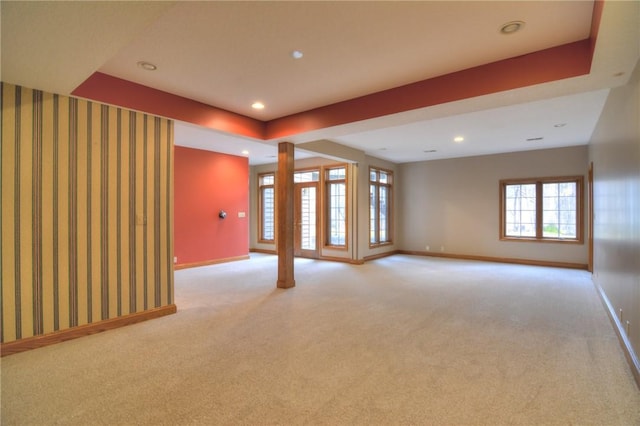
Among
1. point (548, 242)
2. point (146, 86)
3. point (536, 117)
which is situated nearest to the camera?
point (146, 86)

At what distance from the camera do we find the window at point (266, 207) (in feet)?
30.7

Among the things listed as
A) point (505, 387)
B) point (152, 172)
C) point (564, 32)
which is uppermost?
point (564, 32)

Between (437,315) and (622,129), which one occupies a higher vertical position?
(622,129)

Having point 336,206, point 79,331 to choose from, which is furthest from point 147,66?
point 336,206

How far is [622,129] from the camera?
9.91 feet

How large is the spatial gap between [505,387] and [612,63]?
2527mm

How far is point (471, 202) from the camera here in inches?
319

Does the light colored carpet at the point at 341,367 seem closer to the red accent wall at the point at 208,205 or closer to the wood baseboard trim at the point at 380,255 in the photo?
the red accent wall at the point at 208,205

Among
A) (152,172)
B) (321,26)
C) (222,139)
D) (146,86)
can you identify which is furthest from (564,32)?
(222,139)

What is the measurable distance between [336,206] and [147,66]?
5.48 meters

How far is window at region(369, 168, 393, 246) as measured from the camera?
8.18 metres

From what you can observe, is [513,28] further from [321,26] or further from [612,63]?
[321,26]

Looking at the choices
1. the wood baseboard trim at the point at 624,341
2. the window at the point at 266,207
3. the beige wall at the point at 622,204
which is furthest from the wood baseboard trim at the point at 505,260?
the window at the point at 266,207

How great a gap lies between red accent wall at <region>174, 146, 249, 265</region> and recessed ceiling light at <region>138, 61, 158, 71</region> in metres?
3.89
